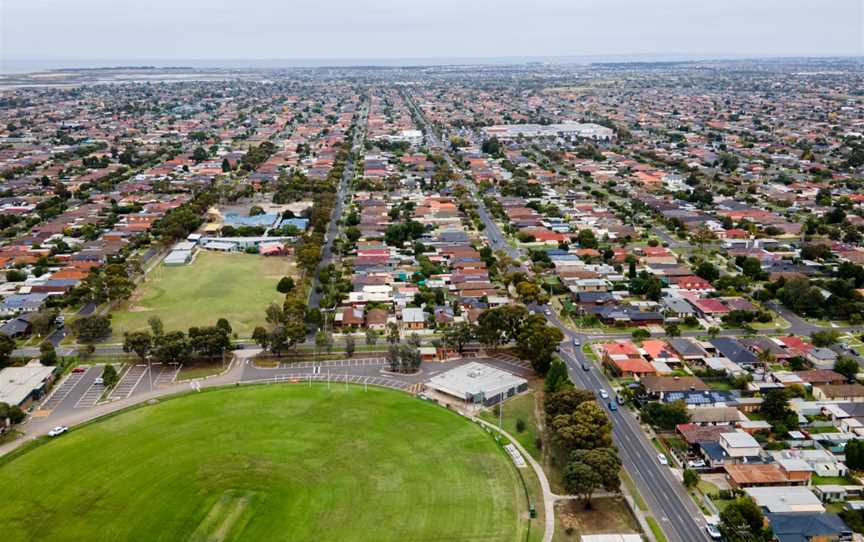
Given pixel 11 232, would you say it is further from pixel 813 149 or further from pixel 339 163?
pixel 813 149

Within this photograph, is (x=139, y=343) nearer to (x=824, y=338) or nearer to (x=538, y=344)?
(x=538, y=344)

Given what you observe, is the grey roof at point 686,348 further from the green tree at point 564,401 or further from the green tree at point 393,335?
the green tree at point 393,335

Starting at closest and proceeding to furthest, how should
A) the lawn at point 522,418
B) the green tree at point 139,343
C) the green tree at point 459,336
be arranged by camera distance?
the lawn at point 522,418, the green tree at point 139,343, the green tree at point 459,336

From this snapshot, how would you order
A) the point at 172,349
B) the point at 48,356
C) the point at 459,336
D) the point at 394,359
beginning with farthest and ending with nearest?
the point at 459,336, the point at 48,356, the point at 172,349, the point at 394,359

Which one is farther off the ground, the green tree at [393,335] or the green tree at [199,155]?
the green tree at [393,335]

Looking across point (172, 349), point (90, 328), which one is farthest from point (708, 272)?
point (90, 328)

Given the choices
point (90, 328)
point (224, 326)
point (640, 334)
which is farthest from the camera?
point (640, 334)

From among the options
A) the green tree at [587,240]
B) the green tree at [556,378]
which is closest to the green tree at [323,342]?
the green tree at [556,378]
